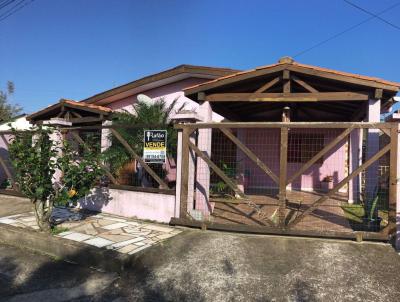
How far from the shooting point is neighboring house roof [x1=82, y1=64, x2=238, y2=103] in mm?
10289

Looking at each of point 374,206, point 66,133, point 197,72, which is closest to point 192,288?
point 374,206

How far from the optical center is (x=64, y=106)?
12148mm

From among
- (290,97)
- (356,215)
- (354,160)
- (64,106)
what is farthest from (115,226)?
(64,106)

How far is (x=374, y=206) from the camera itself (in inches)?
222

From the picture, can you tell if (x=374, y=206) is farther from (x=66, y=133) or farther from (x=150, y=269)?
(x=66, y=133)

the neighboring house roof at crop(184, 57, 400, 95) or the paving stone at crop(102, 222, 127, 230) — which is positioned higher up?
the neighboring house roof at crop(184, 57, 400, 95)

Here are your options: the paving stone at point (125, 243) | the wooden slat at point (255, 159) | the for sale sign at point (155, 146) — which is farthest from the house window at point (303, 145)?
the paving stone at point (125, 243)

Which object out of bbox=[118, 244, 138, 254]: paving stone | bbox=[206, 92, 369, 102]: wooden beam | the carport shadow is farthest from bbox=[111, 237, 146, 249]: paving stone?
bbox=[206, 92, 369, 102]: wooden beam

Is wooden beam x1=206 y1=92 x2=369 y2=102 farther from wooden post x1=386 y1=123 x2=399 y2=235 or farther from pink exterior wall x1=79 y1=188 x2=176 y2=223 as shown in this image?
pink exterior wall x1=79 y1=188 x2=176 y2=223

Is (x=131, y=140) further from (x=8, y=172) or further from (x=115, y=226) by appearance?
(x=8, y=172)

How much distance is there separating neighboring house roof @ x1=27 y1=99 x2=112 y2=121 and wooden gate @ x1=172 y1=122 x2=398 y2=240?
4569 millimetres

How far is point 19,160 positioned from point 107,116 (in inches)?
215

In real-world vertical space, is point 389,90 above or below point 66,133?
above

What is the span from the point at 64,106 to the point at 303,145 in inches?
333
